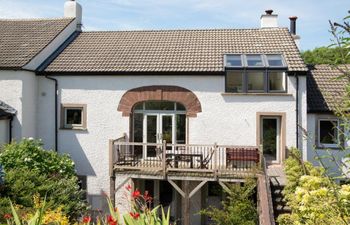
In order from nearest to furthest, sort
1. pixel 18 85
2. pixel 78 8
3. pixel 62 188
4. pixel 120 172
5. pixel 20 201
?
pixel 20 201, pixel 62 188, pixel 120 172, pixel 18 85, pixel 78 8

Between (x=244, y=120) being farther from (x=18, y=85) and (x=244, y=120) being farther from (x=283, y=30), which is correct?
(x=18, y=85)

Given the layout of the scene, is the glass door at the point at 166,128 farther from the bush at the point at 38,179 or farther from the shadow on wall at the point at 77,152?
the bush at the point at 38,179

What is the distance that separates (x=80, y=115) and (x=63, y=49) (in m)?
3.84

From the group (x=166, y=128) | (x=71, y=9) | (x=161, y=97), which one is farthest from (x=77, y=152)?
(x=71, y=9)

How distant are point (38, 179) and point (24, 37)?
8600 millimetres

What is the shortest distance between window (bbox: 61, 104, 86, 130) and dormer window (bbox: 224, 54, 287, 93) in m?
6.36

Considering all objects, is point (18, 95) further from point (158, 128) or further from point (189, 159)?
point (189, 159)

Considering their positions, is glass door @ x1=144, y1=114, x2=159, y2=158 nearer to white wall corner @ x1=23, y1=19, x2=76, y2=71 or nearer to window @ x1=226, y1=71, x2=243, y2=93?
window @ x1=226, y1=71, x2=243, y2=93

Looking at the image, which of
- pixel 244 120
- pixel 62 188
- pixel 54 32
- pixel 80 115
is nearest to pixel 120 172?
pixel 62 188

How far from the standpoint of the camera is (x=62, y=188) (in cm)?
1198

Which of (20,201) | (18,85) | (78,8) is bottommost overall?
(20,201)

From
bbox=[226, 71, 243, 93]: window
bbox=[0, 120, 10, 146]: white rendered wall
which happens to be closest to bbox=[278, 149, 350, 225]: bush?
bbox=[226, 71, 243, 93]: window

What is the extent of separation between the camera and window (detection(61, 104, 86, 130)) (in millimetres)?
15375

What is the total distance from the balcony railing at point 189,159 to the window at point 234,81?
8.25ft
